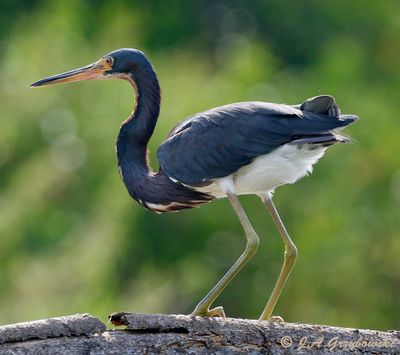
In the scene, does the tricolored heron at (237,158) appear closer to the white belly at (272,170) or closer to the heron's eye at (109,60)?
the white belly at (272,170)

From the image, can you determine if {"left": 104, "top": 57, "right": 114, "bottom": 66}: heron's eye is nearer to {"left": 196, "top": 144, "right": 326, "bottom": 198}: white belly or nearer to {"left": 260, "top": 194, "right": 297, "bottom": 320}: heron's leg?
{"left": 196, "top": 144, "right": 326, "bottom": 198}: white belly

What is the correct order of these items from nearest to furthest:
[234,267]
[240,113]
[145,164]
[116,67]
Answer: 1. [234,267]
2. [240,113]
3. [145,164]
4. [116,67]

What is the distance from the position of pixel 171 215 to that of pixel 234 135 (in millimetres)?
4358

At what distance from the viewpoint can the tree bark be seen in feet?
14.5

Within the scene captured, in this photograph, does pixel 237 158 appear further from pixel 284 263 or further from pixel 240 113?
pixel 284 263

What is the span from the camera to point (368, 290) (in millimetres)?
9734

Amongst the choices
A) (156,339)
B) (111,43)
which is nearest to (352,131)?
(111,43)

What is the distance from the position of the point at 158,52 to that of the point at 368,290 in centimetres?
569

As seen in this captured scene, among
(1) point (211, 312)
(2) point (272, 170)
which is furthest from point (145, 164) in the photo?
(1) point (211, 312)

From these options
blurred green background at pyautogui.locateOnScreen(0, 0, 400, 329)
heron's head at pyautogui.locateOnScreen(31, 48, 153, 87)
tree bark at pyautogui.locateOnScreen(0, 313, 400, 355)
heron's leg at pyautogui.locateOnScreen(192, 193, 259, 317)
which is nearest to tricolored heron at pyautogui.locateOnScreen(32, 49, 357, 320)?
heron's leg at pyautogui.locateOnScreen(192, 193, 259, 317)

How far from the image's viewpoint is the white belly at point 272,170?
541 cm

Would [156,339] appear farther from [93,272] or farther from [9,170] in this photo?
[9,170]

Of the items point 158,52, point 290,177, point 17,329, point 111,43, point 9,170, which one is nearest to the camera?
point 17,329

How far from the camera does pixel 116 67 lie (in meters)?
5.91
